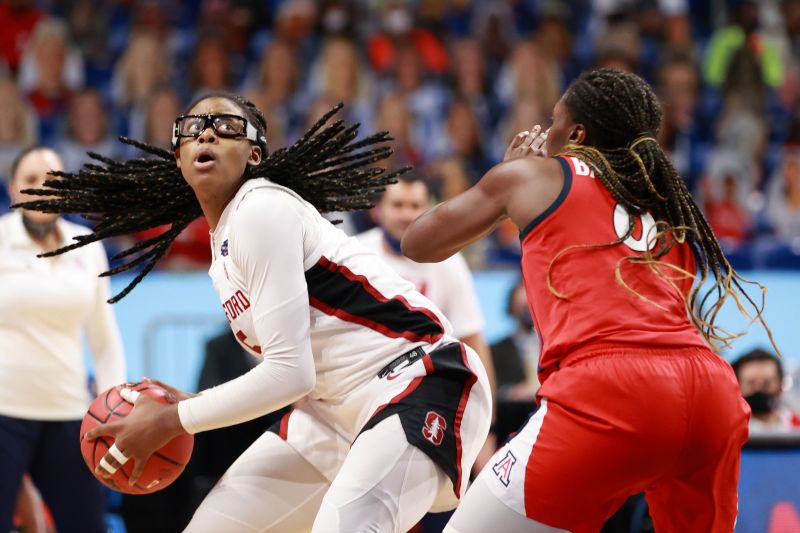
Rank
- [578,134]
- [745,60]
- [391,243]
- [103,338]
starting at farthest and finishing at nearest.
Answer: [745,60] → [391,243] → [103,338] → [578,134]

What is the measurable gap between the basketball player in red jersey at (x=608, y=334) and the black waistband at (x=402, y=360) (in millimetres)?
346

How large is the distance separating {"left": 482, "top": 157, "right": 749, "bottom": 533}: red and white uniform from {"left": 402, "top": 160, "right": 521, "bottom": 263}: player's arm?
118 mm

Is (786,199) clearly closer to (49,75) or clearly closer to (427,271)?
(427,271)

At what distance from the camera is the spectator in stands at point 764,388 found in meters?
6.09

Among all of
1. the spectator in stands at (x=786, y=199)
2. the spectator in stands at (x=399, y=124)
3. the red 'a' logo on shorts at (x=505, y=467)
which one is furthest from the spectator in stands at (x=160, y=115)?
the red 'a' logo on shorts at (x=505, y=467)

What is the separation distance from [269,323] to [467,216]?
24.7 inches

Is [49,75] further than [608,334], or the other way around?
[49,75]

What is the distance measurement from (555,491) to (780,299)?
5799 millimetres

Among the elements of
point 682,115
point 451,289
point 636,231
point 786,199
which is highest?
point 636,231

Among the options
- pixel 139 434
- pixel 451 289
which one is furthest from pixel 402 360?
pixel 451 289

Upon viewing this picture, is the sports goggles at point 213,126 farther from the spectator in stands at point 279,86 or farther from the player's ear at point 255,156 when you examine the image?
the spectator in stands at point 279,86

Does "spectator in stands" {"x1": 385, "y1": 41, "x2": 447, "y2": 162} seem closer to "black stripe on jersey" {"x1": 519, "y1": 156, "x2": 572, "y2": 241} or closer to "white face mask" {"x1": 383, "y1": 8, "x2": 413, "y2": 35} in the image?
"white face mask" {"x1": 383, "y1": 8, "x2": 413, "y2": 35}

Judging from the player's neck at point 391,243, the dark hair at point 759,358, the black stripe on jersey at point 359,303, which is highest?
the black stripe on jersey at point 359,303

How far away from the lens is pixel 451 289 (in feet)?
19.1
